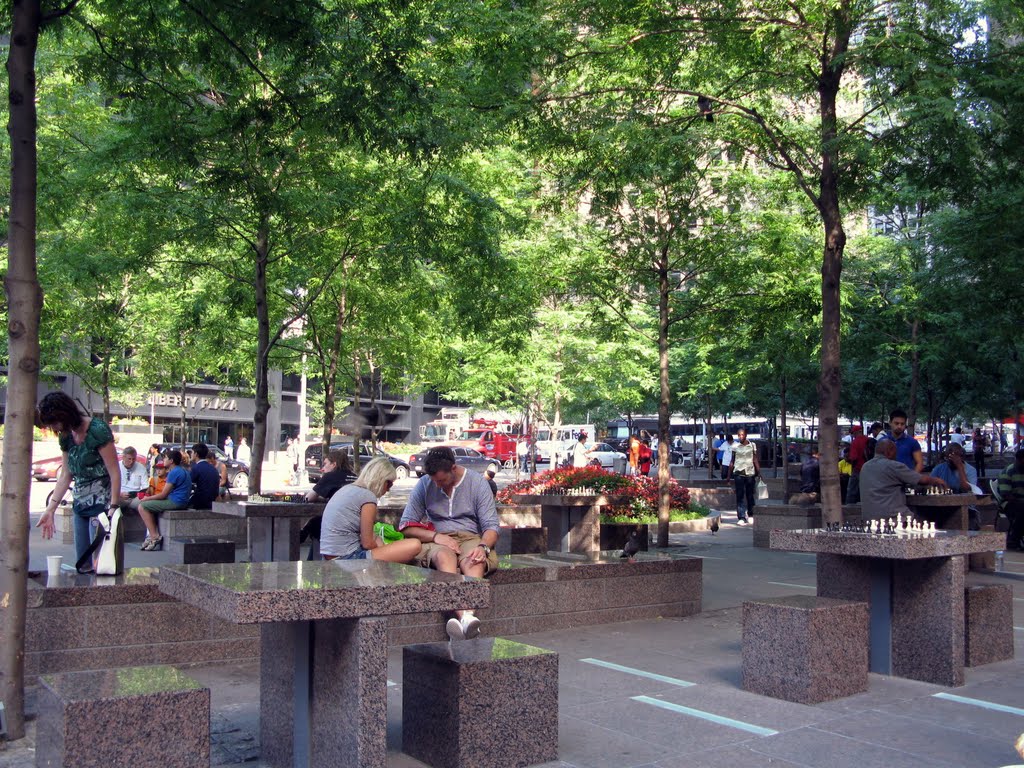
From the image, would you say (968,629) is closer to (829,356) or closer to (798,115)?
(829,356)

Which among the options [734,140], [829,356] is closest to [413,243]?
[734,140]

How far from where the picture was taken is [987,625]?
8344 mm

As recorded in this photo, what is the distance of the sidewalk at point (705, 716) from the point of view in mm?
5664

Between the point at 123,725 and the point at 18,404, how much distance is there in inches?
89.8

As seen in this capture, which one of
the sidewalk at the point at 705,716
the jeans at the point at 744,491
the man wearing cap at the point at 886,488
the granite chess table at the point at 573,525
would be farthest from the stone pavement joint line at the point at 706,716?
the jeans at the point at 744,491

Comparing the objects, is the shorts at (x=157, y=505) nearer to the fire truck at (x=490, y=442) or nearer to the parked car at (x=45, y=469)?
the parked car at (x=45, y=469)

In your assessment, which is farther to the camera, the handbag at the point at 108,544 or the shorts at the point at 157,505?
the shorts at the point at 157,505

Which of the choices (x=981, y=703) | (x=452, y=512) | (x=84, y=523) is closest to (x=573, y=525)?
(x=452, y=512)

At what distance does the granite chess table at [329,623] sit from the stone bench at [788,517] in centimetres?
1254

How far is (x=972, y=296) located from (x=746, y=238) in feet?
14.6

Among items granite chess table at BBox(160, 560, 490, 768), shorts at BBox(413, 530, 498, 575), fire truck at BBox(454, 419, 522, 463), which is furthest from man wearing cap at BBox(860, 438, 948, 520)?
fire truck at BBox(454, 419, 522, 463)

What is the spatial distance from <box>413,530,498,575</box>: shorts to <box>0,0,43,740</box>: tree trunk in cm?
276

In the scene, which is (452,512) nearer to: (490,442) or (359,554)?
(359,554)

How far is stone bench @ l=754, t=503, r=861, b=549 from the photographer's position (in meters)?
16.8
